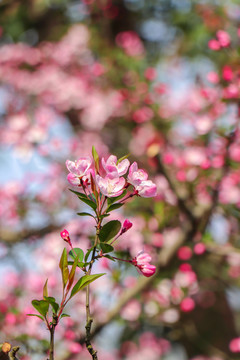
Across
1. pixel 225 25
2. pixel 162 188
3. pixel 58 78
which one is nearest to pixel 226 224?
pixel 162 188

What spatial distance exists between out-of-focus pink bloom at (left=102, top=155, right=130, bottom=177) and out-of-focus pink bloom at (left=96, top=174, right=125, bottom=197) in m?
0.01

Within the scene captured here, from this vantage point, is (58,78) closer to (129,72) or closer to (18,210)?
(129,72)

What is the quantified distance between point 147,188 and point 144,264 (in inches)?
4.8

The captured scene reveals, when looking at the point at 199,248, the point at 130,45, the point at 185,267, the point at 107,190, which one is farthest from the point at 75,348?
the point at 130,45

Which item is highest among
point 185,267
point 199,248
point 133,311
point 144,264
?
point 144,264

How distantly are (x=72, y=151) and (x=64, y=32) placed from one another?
192 cm

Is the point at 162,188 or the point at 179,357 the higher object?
the point at 162,188

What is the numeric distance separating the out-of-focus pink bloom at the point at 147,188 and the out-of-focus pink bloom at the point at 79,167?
0.08m

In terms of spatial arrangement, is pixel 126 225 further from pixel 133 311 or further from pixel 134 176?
pixel 133 311

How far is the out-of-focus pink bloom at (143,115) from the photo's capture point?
290cm

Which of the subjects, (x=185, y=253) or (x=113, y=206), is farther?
(x=185, y=253)

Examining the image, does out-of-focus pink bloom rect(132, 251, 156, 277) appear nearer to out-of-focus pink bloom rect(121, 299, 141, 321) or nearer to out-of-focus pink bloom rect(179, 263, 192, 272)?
out-of-focus pink bloom rect(179, 263, 192, 272)

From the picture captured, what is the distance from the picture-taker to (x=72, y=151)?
10.6 ft

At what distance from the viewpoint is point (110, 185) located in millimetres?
601
